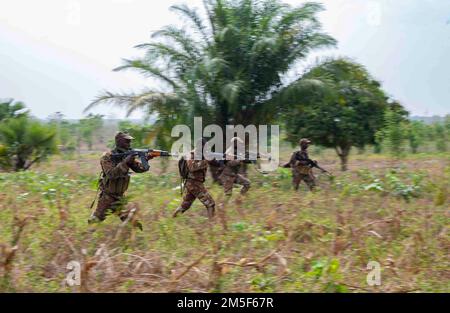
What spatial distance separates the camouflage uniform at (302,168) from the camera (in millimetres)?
12008

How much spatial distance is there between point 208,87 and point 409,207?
594 centimetres

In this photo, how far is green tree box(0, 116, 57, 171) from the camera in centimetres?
1656

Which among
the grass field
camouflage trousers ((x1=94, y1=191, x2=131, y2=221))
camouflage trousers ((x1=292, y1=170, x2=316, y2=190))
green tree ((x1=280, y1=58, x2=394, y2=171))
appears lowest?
the grass field

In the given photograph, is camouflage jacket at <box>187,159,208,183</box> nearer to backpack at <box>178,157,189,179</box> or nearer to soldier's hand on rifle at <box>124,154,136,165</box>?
backpack at <box>178,157,189,179</box>

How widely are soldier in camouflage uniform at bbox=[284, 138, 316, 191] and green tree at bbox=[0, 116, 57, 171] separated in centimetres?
803

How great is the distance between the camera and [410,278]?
5840 millimetres

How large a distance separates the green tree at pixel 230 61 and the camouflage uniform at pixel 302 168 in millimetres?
2303

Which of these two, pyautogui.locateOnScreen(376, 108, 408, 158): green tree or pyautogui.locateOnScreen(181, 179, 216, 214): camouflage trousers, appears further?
pyautogui.locateOnScreen(376, 108, 408, 158): green tree

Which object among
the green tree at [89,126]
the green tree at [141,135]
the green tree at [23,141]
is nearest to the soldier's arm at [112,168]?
the green tree at [141,135]

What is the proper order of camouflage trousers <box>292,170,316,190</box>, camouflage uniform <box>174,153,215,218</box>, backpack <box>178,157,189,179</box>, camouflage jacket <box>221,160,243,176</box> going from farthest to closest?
camouflage trousers <box>292,170,316,190</box>, camouflage jacket <box>221,160,243,176</box>, backpack <box>178,157,189,179</box>, camouflage uniform <box>174,153,215,218</box>

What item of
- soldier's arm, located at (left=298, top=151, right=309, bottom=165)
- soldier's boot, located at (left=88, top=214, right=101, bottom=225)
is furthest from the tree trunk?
soldier's boot, located at (left=88, top=214, right=101, bottom=225)

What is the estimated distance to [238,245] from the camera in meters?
6.98
